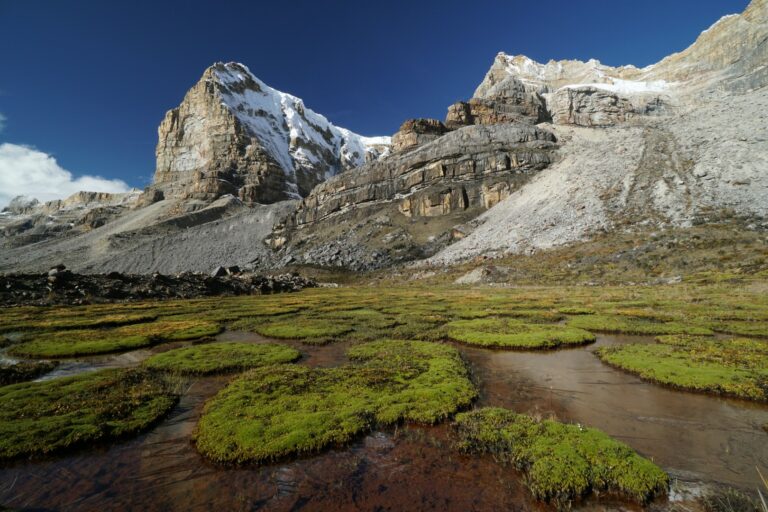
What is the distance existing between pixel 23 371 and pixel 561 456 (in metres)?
21.7

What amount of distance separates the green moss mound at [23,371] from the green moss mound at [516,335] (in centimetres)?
2087

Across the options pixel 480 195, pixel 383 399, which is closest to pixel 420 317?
pixel 383 399

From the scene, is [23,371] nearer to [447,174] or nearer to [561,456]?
[561,456]

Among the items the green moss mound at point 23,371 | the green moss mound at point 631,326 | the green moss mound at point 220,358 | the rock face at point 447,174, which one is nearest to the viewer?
the green moss mound at point 23,371

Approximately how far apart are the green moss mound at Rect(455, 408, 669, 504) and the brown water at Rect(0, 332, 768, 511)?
377 mm

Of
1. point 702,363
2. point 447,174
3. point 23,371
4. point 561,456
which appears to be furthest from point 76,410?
point 447,174

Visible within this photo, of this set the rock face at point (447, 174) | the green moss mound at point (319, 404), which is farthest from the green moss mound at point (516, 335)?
the rock face at point (447, 174)

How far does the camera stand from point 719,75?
7032 inches

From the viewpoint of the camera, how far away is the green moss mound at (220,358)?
1609cm

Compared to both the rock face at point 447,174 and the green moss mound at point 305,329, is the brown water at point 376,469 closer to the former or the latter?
the green moss mound at point 305,329

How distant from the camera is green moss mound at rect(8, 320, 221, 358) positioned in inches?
793

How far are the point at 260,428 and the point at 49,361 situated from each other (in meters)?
16.6

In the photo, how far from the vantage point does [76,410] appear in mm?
10695

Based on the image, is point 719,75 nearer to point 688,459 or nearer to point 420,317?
point 420,317
